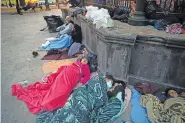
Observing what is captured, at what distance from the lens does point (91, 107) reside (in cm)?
264

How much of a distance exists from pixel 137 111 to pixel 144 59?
0.96 meters

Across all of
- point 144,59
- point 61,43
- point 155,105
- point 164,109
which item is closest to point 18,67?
point 61,43

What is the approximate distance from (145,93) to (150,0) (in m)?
2.25

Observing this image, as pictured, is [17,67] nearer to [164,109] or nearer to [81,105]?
[81,105]

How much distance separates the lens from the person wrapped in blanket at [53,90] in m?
2.81

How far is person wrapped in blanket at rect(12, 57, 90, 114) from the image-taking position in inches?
111

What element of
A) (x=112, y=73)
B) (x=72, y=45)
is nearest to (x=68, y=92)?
(x=112, y=73)

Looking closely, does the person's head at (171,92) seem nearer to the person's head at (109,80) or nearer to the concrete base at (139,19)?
the person's head at (109,80)

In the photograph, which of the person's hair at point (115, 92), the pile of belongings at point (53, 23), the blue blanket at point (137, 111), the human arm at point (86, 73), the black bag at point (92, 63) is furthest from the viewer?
the pile of belongings at point (53, 23)

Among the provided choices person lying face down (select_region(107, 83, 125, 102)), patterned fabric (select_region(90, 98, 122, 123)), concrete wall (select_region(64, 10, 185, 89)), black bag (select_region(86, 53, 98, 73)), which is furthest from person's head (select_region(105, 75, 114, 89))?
black bag (select_region(86, 53, 98, 73))

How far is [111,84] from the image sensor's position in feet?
10.3

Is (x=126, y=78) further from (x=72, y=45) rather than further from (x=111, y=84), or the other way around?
(x=72, y=45)

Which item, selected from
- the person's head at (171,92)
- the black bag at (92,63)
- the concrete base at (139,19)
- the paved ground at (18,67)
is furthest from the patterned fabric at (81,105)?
the concrete base at (139,19)

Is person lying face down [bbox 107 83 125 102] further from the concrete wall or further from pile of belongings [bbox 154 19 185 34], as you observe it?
pile of belongings [bbox 154 19 185 34]
